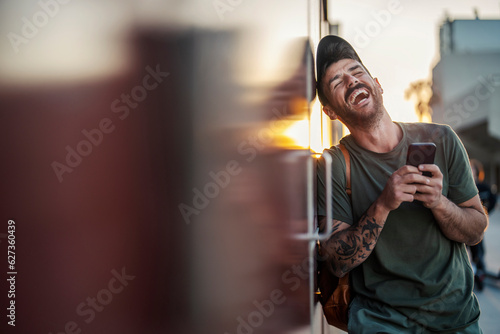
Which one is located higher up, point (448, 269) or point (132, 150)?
point (132, 150)

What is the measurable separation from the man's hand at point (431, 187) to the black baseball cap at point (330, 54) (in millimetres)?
559

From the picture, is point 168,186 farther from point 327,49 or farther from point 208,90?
point 327,49

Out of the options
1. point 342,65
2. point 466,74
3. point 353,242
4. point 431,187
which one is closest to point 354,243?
point 353,242

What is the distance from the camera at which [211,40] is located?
1397 mm

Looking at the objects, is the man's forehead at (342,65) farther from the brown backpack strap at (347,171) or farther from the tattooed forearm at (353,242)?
the tattooed forearm at (353,242)

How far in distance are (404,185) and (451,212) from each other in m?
0.25

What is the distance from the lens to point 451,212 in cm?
170

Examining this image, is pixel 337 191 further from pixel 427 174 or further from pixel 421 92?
pixel 421 92

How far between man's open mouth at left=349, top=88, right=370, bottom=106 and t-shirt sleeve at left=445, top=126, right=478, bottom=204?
405 millimetres

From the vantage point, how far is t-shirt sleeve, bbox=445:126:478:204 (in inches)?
70.7

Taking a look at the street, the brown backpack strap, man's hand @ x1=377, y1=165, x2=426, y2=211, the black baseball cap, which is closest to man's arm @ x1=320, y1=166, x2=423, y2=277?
man's hand @ x1=377, y1=165, x2=426, y2=211

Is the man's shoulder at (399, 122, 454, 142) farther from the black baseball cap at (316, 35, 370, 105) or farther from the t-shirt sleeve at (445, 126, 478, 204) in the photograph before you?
the black baseball cap at (316, 35, 370, 105)

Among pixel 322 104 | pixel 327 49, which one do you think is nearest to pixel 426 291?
pixel 322 104

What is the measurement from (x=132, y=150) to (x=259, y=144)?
16.2 inches
